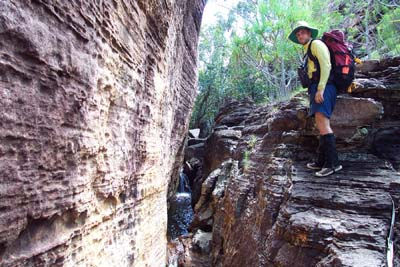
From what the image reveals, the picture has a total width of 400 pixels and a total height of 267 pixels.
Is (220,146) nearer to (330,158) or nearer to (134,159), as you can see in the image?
(330,158)

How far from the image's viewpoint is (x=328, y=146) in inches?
174

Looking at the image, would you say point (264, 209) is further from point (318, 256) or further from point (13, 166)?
point (13, 166)

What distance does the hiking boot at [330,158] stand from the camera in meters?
4.41

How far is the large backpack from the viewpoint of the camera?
4.41 metres

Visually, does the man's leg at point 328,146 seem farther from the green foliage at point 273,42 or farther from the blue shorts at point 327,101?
the green foliage at point 273,42

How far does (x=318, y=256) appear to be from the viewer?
3.61 meters

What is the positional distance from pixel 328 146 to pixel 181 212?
1115 cm

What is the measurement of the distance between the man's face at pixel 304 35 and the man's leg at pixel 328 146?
1178mm

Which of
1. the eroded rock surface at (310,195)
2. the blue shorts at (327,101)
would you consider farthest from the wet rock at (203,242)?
the blue shorts at (327,101)

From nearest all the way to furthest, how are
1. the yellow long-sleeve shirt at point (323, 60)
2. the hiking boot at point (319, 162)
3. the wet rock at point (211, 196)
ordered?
the yellow long-sleeve shirt at point (323, 60), the hiking boot at point (319, 162), the wet rock at point (211, 196)

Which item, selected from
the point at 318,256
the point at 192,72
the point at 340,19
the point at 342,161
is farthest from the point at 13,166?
the point at 340,19

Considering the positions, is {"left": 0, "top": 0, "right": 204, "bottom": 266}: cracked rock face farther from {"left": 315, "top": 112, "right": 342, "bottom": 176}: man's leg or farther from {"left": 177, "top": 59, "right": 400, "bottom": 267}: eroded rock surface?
{"left": 315, "top": 112, "right": 342, "bottom": 176}: man's leg

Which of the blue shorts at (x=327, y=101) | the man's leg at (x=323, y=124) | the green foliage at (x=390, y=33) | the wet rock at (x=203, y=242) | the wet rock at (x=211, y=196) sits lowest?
the wet rock at (x=203, y=242)

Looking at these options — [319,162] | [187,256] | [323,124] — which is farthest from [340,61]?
[187,256]
